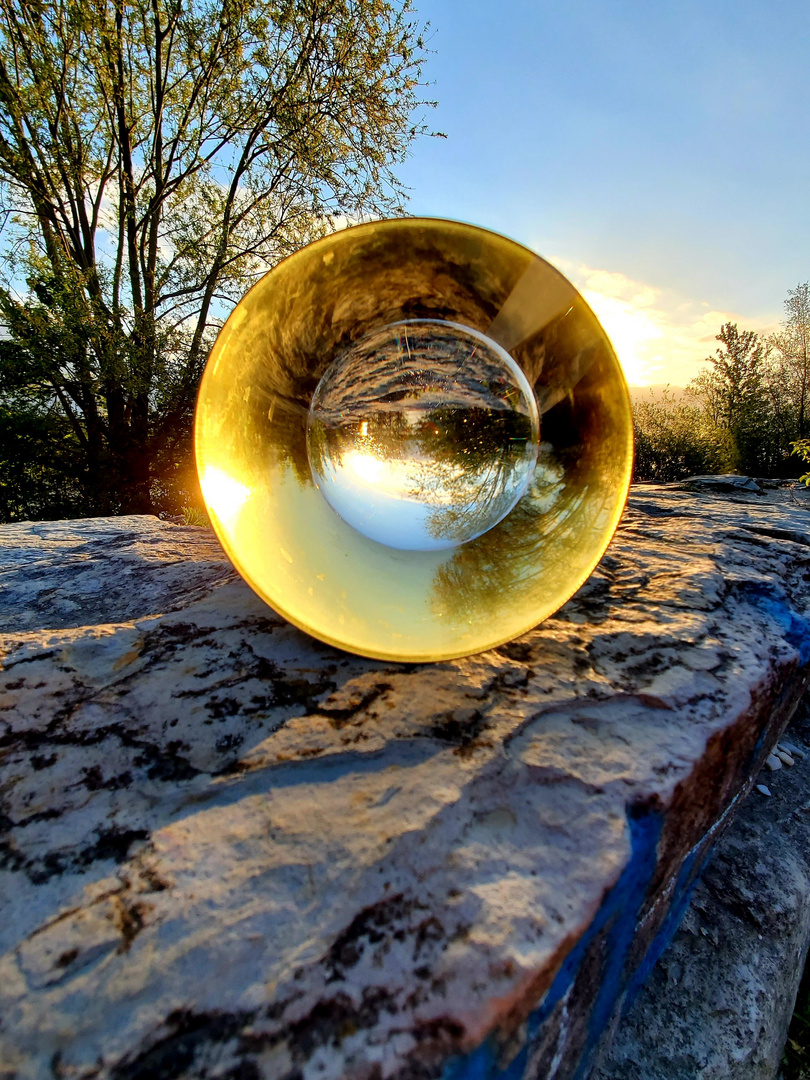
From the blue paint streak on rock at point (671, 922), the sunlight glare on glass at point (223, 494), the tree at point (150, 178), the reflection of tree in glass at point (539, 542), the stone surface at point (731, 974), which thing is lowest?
the stone surface at point (731, 974)

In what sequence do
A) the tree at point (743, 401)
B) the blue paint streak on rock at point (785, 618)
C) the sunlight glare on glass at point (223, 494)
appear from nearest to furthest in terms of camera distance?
the sunlight glare on glass at point (223, 494) → the blue paint streak on rock at point (785, 618) → the tree at point (743, 401)

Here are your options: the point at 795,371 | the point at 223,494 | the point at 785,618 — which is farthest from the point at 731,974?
the point at 795,371

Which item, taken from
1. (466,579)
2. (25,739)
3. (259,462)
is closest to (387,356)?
(259,462)

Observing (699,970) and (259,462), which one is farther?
(259,462)

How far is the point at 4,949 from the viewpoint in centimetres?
60

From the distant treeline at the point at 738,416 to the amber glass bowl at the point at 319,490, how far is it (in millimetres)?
7953

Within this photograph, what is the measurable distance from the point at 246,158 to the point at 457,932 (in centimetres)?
912

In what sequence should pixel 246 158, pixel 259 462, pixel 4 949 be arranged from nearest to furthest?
1. pixel 4 949
2. pixel 259 462
3. pixel 246 158

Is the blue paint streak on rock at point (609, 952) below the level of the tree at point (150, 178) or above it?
below

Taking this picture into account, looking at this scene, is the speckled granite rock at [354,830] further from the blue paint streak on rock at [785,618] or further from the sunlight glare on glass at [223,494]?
the sunlight glare on glass at [223,494]

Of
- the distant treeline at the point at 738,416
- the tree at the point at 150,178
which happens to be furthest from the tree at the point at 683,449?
the tree at the point at 150,178

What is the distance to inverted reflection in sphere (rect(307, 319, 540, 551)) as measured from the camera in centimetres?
129

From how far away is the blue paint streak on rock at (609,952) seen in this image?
1.76 ft

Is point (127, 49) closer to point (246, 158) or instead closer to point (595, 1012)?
point (246, 158)
